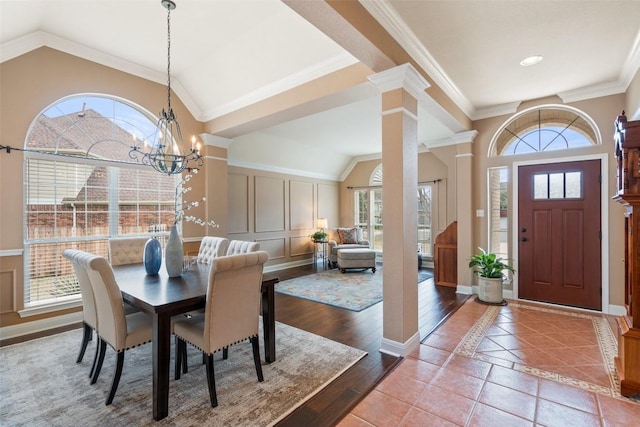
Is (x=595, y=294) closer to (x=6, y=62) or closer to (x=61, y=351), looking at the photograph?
(x=61, y=351)

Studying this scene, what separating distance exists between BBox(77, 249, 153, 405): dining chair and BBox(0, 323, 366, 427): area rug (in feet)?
0.64

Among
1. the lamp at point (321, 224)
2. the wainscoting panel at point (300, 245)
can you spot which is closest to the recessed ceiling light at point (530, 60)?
the lamp at point (321, 224)

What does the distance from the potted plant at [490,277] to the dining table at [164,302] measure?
125 inches

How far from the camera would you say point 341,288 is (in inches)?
192

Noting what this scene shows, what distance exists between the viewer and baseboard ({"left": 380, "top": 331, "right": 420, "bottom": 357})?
2580 millimetres

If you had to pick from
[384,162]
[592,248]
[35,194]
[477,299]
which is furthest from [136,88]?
[592,248]

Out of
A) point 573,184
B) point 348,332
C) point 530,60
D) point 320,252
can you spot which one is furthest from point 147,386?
point 320,252

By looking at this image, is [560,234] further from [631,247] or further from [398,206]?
[398,206]

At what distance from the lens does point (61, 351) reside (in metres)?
2.66

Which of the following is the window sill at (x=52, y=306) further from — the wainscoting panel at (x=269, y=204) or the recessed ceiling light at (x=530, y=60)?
the recessed ceiling light at (x=530, y=60)

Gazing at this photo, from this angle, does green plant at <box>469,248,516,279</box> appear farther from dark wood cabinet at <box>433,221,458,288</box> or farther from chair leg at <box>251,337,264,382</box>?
chair leg at <box>251,337,264,382</box>

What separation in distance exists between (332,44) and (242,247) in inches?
88.5

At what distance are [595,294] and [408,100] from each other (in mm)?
3615

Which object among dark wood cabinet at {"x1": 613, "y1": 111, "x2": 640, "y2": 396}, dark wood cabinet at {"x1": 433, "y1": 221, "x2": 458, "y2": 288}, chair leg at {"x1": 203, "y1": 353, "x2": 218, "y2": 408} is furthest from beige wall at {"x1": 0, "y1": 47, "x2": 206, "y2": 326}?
dark wood cabinet at {"x1": 433, "y1": 221, "x2": 458, "y2": 288}
